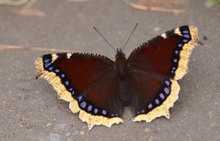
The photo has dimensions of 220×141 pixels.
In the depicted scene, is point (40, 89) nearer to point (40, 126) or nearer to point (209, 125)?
point (40, 126)

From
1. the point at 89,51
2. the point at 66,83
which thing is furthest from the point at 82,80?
the point at 89,51

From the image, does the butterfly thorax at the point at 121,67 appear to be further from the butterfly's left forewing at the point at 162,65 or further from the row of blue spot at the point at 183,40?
the row of blue spot at the point at 183,40

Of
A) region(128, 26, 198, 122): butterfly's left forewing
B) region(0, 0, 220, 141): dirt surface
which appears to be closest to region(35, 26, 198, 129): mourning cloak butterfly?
region(128, 26, 198, 122): butterfly's left forewing

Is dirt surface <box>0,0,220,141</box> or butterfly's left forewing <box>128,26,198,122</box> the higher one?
butterfly's left forewing <box>128,26,198,122</box>

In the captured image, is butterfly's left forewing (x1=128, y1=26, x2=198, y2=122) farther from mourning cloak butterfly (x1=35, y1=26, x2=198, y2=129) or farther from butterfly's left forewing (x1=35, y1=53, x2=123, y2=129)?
butterfly's left forewing (x1=35, y1=53, x2=123, y2=129)

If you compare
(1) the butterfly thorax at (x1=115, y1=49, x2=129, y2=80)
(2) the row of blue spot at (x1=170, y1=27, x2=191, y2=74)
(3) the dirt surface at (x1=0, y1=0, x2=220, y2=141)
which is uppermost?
(2) the row of blue spot at (x1=170, y1=27, x2=191, y2=74)

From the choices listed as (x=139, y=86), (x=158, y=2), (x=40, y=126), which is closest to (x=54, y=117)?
(x=40, y=126)
